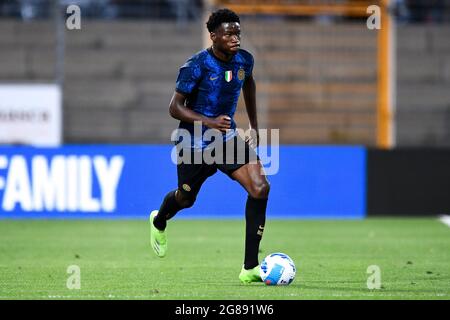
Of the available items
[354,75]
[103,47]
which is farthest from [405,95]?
[103,47]

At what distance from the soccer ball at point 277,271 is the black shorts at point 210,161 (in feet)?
2.91

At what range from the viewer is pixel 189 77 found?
31.9ft

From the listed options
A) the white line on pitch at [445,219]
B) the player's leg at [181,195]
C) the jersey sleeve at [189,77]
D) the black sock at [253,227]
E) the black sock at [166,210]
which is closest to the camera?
the black sock at [253,227]

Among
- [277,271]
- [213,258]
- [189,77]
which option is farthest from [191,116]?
[213,258]

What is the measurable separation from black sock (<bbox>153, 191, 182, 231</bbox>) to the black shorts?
31 cm

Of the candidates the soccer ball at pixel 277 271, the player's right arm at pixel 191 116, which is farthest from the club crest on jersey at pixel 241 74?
the soccer ball at pixel 277 271

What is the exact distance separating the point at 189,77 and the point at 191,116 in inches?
14.3

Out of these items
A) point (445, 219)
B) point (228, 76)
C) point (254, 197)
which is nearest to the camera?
point (254, 197)

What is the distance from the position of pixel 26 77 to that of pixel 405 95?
7.51 m

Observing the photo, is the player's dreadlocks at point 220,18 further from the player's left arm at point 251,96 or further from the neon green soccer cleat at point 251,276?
the neon green soccer cleat at point 251,276

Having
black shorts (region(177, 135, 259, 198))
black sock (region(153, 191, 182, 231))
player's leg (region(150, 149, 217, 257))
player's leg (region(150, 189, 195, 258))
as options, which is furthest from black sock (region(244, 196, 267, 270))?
black sock (region(153, 191, 182, 231))

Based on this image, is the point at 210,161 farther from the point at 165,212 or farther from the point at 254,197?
the point at 165,212

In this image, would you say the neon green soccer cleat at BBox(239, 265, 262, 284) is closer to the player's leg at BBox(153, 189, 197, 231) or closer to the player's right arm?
the player's leg at BBox(153, 189, 197, 231)

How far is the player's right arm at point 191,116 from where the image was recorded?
9477 mm
